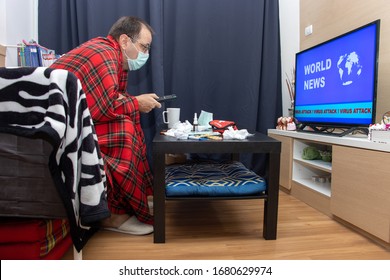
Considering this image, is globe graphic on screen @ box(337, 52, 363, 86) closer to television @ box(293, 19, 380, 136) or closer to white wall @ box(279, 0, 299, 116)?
television @ box(293, 19, 380, 136)

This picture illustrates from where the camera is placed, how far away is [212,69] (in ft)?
7.57

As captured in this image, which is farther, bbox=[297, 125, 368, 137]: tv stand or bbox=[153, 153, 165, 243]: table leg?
bbox=[297, 125, 368, 137]: tv stand

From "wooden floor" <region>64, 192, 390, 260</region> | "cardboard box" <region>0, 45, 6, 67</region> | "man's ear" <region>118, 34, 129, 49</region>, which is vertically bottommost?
"wooden floor" <region>64, 192, 390, 260</region>

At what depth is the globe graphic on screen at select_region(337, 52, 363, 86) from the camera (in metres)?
1.47

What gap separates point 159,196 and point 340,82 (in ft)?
3.96

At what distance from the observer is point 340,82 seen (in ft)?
5.26

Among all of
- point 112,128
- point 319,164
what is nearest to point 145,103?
point 112,128

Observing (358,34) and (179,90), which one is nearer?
(358,34)

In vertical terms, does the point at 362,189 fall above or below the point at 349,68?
below

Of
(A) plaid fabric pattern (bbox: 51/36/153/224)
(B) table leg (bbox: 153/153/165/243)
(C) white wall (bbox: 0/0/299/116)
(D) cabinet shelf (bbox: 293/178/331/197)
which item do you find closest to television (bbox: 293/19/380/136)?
(D) cabinet shelf (bbox: 293/178/331/197)

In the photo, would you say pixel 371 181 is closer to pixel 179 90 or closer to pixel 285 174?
pixel 285 174

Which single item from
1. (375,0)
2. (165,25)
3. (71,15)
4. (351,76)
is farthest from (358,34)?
Result: (71,15)

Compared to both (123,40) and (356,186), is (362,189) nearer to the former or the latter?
(356,186)
